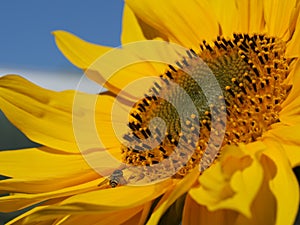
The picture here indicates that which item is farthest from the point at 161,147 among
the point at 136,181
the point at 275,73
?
the point at 275,73

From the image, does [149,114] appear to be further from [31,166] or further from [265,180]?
[265,180]

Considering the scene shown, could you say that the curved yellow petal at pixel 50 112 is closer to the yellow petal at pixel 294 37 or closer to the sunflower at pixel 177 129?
the sunflower at pixel 177 129

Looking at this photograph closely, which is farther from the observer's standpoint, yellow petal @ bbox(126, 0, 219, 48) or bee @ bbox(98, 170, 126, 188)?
yellow petal @ bbox(126, 0, 219, 48)

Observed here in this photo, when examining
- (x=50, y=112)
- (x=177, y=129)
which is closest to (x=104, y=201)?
(x=177, y=129)

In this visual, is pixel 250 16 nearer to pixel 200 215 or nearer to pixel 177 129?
pixel 177 129

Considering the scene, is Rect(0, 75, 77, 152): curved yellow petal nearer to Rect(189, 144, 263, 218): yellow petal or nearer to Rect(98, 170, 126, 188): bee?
Rect(98, 170, 126, 188): bee

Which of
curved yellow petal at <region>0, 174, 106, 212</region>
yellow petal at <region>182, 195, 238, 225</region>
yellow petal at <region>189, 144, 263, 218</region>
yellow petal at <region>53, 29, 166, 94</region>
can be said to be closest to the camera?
yellow petal at <region>189, 144, 263, 218</region>

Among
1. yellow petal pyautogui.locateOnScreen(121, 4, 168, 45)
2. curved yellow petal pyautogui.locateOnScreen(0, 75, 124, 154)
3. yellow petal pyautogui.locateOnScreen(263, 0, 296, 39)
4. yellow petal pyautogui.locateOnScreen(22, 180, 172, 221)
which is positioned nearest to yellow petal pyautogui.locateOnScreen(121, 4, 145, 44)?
yellow petal pyautogui.locateOnScreen(121, 4, 168, 45)
